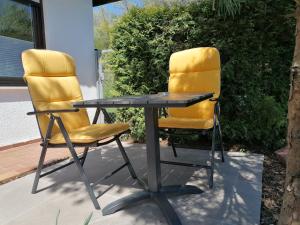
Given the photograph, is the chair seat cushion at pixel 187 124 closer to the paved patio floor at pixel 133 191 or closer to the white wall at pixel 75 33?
the paved patio floor at pixel 133 191

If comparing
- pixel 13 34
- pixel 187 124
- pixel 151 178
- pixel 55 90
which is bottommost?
pixel 151 178

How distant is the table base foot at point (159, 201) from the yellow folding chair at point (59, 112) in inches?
5.4

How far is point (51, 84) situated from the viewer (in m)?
2.60

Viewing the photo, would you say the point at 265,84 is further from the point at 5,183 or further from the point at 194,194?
the point at 5,183

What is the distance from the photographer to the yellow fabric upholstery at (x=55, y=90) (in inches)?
92.3

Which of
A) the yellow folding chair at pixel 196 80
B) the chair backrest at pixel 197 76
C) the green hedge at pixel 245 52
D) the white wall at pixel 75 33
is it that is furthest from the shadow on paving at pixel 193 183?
the white wall at pixel 75 33

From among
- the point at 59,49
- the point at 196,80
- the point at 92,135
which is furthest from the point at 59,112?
the point at 59,49

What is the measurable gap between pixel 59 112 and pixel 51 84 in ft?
1.95

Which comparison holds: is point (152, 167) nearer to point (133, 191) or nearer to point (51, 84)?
point (133, 191)

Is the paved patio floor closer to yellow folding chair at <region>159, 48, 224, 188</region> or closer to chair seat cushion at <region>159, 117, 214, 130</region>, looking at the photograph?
yellow folding chair at <region>159, 48, 224, 188</region>

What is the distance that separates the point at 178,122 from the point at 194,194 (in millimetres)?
710

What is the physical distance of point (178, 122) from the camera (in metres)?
2.63

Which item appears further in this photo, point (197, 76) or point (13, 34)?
point (13, 34)

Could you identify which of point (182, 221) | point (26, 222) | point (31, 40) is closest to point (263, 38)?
point (182, 221)
